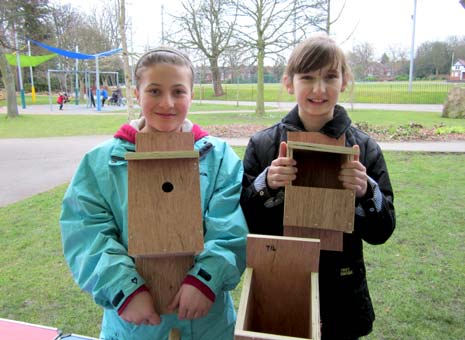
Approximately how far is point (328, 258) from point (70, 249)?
1058mm

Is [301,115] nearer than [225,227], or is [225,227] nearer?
[225,227]

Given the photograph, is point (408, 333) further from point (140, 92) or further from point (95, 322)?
point (140, 92)

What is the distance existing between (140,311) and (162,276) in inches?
5.5

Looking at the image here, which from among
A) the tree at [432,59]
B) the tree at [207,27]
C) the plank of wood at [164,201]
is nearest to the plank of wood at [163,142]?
the plank of wood at [164,201]

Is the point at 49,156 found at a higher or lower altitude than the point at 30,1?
lower

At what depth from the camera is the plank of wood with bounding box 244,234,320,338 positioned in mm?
1346

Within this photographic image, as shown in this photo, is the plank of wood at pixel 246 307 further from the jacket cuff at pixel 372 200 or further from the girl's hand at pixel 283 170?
the jacket cuff at pixel 372 200

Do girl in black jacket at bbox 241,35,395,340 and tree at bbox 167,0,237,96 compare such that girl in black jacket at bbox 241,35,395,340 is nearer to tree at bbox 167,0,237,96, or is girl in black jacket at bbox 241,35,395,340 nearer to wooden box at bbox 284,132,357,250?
wooden box at bbox 284,132,357,250

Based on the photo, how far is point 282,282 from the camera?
4.60 feet

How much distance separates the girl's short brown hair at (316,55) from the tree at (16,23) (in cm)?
1950

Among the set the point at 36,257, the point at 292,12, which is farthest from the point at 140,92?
the point at 292,12

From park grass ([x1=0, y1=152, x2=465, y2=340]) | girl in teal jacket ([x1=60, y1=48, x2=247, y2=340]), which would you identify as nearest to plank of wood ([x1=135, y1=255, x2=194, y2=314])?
girl in teal jacket ([x1=60, y1=48, x2=247, y2=340])

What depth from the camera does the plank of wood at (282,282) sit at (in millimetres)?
1346

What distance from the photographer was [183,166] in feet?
4.88
